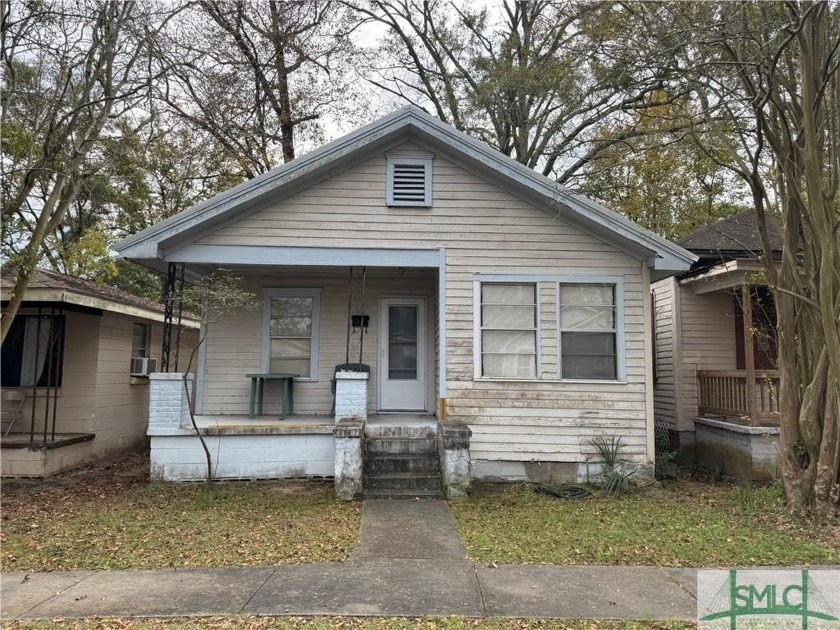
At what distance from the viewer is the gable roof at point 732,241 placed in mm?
10711

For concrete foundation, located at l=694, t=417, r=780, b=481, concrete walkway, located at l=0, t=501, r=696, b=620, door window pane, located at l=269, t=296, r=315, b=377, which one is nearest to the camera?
concrete walkway, located at l=0, t=501, r=696, b=620

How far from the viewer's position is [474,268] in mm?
8438

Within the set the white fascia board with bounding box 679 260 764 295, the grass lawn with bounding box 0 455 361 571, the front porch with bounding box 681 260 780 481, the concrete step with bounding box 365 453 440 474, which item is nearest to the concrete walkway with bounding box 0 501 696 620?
the grass lawn with bounding box 0 455 361 571

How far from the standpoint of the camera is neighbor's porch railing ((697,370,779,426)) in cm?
884

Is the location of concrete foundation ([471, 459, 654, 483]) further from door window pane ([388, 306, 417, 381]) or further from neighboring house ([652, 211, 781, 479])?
door window pane ([388, 306, 417, 381])

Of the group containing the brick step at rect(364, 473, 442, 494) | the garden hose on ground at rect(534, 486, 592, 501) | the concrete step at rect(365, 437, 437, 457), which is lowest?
the garden hose on ground at rect(534, 486, 592, 501)

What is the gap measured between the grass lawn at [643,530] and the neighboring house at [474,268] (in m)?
1.07

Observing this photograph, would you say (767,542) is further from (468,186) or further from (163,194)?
(163,194)

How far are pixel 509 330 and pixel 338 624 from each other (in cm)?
542

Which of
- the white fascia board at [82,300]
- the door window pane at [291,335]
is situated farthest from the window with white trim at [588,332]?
the white fascia board at [82,300]

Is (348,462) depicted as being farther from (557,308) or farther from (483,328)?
(557,308)

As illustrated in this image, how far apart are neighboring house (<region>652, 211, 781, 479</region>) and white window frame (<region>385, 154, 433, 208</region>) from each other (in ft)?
16.7

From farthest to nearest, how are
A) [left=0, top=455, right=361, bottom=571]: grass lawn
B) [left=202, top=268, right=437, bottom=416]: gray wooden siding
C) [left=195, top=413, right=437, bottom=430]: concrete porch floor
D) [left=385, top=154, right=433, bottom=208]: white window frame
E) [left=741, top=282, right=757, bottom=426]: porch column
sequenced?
[left=202, top=268, right=437, bottom=416]: gray wooden siding → [left=741, top=282, right=757, bottom=426]: porch column → [left=385, top=154, right=433, bottom=208]: white window frame → [left=195, top=413, right=437, bottom=430]: concrete porch floor → [left=0, top=455, right=361, bottom=571]: grass lawn

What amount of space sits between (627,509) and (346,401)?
4083 mm
